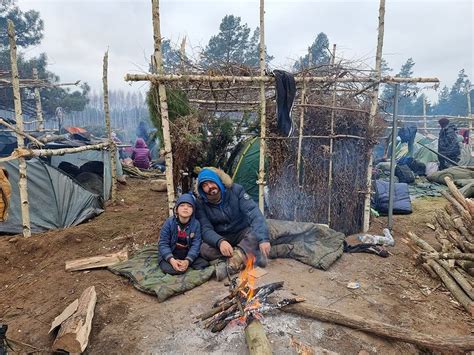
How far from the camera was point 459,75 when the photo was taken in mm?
40438

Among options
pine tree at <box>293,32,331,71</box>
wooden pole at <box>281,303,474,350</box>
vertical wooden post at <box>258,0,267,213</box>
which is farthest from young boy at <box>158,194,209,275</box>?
pine tree at <box>293,32,331,71</box>

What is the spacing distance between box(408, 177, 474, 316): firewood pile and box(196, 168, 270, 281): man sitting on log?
2.60 metres

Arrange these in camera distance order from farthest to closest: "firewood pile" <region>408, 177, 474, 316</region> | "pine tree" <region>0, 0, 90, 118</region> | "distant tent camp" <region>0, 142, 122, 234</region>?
"pine tree" <region>0, 0, 90, 118</region>, "distant tent camp" <region>0, 142, 122, 234</region>, "firewood pile" <region>408, 177, 474, 316</region>

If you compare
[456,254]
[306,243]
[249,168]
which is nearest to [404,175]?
[456,254]

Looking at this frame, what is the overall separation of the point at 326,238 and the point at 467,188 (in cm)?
524

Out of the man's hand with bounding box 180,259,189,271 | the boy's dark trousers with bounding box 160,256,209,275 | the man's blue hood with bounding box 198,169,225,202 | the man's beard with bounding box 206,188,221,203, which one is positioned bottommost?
the boy's dark trousers with bounding box 160,256,209,275

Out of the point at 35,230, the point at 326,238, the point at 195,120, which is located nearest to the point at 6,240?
the point at 35,230

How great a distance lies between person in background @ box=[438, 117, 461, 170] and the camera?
11469mm

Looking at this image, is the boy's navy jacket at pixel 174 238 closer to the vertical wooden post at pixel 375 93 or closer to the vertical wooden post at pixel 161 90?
the vertical wooden post at pixel 161 90

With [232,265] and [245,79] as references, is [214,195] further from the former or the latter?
[245,79]

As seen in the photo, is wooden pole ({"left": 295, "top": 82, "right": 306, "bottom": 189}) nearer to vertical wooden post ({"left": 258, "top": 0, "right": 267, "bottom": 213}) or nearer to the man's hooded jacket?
vertical wooden post ({"left": 258, "top": 0, "right": 267, "bottom": 213})

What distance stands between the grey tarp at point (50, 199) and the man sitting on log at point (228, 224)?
4646mm

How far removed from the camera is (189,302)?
3.92 m

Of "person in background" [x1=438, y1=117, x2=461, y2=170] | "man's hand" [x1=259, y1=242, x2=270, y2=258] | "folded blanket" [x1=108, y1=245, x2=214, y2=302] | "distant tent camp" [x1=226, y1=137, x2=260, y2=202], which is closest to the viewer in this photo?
"folded blanket" [x1=108, y1=245, x2=214, y2=302]
